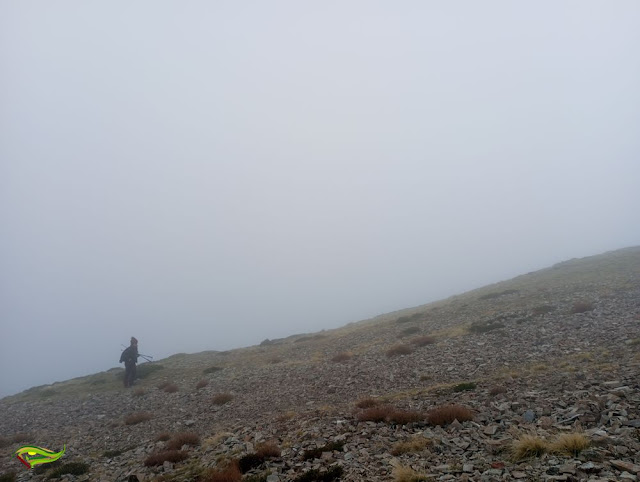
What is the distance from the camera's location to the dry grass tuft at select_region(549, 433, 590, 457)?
955 centimetres

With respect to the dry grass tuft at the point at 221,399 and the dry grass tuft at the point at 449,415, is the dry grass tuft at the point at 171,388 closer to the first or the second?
the dry grass tuft at the point at 221,399

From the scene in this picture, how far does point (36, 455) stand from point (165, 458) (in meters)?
9.32

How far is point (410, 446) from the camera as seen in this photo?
11.8m

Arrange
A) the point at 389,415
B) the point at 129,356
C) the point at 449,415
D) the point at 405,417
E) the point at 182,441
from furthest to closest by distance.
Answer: the point at 129,356
the point at 182,441
the point at 389,415
the point at 405,417
the point at 449,415

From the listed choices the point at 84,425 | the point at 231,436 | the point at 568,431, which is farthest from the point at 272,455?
the point at 84,425

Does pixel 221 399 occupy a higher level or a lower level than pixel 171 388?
lower

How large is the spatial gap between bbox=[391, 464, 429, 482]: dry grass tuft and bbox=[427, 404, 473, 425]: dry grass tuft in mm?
4199

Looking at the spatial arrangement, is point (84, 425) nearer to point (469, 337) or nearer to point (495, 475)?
point (495, 475)

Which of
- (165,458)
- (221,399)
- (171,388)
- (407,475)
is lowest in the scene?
(221,399)

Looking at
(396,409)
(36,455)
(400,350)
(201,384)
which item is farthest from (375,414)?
(201,384)

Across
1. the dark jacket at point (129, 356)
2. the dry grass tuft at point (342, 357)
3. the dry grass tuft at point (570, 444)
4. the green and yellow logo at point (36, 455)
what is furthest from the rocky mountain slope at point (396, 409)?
the dark jacket at point (129, 356)

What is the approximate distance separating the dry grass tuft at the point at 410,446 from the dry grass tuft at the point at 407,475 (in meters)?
1.96

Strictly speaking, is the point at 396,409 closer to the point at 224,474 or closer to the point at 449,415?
the point at 449,415

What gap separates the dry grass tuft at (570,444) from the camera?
9547mm
